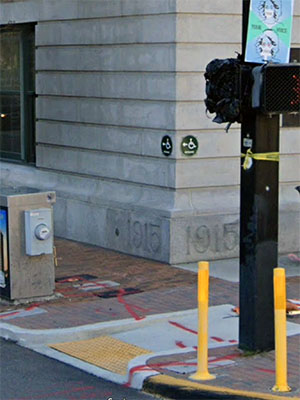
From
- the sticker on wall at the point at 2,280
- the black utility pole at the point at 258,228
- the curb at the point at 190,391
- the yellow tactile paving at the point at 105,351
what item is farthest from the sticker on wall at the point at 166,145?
the curb at the point at 190,391

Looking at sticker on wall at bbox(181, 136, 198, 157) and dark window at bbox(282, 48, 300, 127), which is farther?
dark window at bbox(282, 48, 300, 127)

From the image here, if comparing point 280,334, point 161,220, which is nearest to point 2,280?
point 161,220

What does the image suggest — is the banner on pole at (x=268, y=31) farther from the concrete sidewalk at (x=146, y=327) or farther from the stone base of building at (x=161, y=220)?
the stone base of building at (x=161, y=220)

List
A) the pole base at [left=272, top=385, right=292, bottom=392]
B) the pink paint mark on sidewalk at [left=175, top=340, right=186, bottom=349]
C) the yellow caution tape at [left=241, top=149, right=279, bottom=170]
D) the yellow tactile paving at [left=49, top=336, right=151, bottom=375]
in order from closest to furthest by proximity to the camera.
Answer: the pole base at [left=272, top=385, right=292, bottom=392] → the yellow caution tape at [left=241, top=149, right=279, bottom=170] → the yellow tactile paving at [left=49, top=336, right=151, bottom=375] → the pink paint mark on sidewalk at [left=175, top=340, right=186, bottom=349]

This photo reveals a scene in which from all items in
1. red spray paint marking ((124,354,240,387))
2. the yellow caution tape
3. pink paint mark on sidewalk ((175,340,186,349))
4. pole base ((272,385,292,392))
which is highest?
the yellow caution tape

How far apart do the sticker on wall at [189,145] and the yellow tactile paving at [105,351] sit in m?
4.33

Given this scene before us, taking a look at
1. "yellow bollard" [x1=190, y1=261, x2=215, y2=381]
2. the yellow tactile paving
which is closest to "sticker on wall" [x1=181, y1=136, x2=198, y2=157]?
the yellow tactile paving

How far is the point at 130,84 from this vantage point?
1426 cm

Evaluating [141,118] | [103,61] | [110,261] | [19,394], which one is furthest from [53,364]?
[103,61]

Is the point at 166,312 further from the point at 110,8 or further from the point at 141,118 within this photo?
the point at 110,8

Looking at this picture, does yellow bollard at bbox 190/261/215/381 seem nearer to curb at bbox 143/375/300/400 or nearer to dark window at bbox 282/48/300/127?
curb at bbox 143/375/300/400

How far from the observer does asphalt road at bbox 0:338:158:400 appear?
8.04 m

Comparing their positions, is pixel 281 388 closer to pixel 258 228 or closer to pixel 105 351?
pixel 258 228

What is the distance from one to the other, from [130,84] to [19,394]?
7.11m
